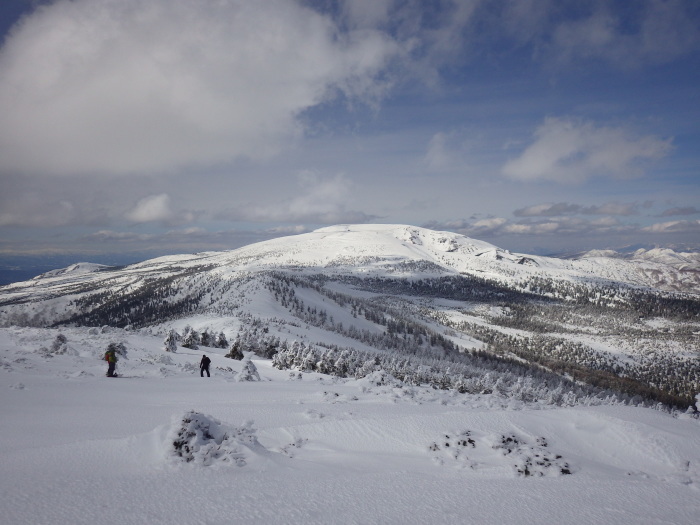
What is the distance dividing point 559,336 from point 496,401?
20381 centimetres

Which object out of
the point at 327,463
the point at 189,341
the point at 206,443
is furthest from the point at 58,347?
the point at 189,341

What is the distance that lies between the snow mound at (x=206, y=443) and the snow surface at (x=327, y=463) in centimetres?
3

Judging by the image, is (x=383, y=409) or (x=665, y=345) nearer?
(x=383, y=409)

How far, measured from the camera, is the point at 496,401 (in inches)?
554

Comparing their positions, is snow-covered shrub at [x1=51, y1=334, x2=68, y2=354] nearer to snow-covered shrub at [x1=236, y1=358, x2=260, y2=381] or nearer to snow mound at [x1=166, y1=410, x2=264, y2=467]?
snow-covered shrub at [x1=236, y1=358, x2=260, y2=381]

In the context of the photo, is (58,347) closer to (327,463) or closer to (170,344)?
(170,344)

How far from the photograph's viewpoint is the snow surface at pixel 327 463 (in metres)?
4.36

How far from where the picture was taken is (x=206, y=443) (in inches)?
241

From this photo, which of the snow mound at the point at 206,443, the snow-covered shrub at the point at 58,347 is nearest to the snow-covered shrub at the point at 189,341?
the snow-covered shrub at the point at 58,347

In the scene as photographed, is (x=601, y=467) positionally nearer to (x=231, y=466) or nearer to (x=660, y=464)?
(x=660, y=464)

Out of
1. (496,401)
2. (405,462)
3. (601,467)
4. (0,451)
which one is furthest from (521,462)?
(0,451)

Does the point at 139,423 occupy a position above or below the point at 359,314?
above

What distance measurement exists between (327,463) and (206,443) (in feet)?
7.70

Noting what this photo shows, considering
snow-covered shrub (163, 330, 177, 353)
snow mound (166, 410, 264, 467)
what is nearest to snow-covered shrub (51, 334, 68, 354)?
snow-covered shrub (163, 330, 177, 353)
